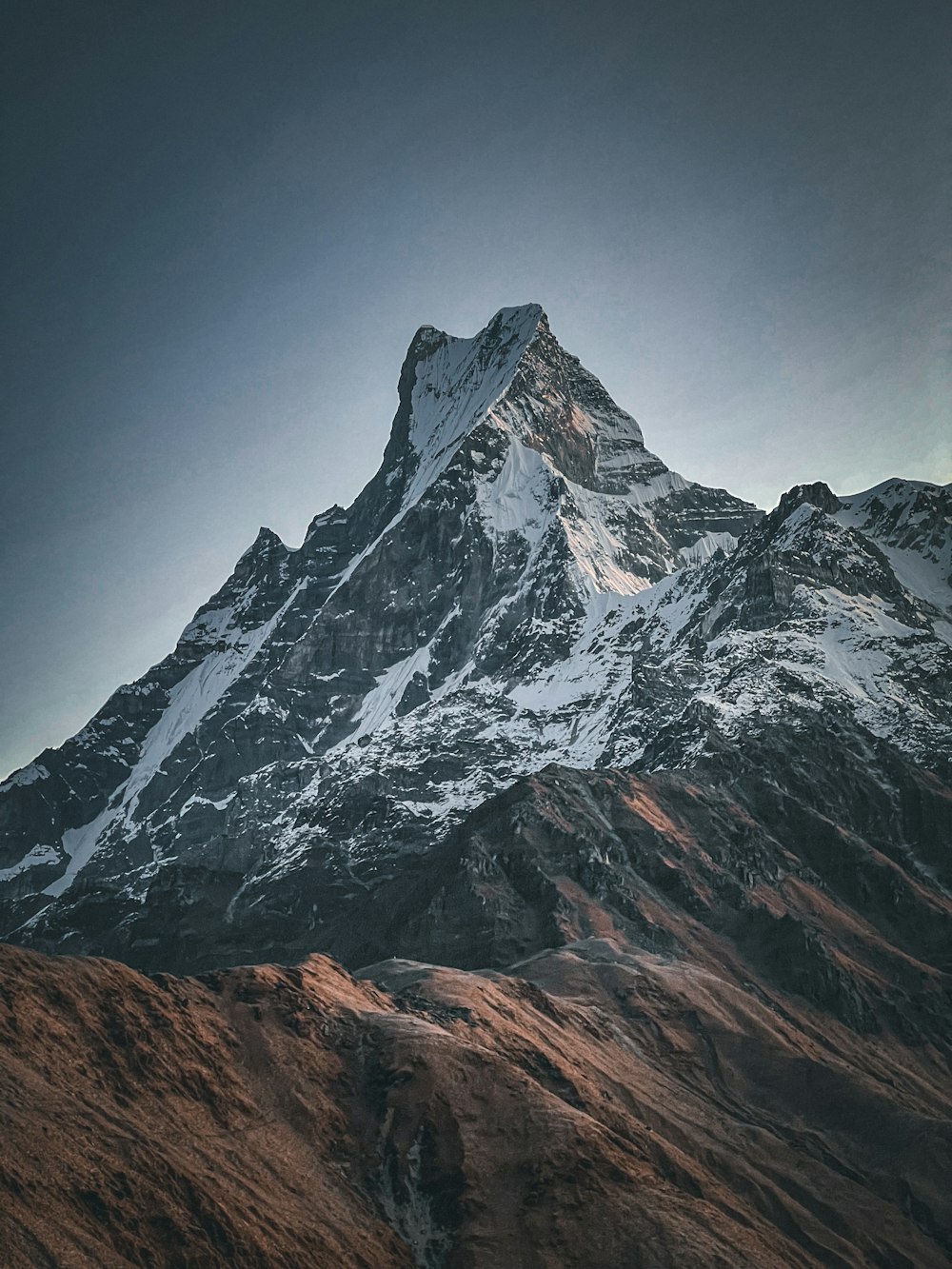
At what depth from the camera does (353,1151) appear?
15562cm

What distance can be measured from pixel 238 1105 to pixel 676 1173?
52.3m

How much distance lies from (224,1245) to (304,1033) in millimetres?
42385

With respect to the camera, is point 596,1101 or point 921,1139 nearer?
point 596,1101

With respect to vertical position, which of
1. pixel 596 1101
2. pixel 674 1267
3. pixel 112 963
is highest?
pixel 112 963

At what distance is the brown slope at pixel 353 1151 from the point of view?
5020 inches

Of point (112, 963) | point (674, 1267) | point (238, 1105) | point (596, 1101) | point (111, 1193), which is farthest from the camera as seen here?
point (596, 1101)

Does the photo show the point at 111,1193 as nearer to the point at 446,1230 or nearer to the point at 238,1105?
the point at 238,1105

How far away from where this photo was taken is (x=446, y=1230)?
147 metres

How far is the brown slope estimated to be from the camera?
127500 millimetres

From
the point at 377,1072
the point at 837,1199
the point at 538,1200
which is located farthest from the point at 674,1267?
the point at 837,1199

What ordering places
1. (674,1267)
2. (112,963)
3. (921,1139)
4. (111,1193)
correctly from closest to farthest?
(111,1193) → (674,1267) → (112,963) → (921,1139)

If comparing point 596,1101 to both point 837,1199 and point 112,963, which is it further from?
point 112,963

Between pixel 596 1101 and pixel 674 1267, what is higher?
pixel 596 1101

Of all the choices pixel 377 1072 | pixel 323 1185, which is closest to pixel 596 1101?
pixel 377 1072
